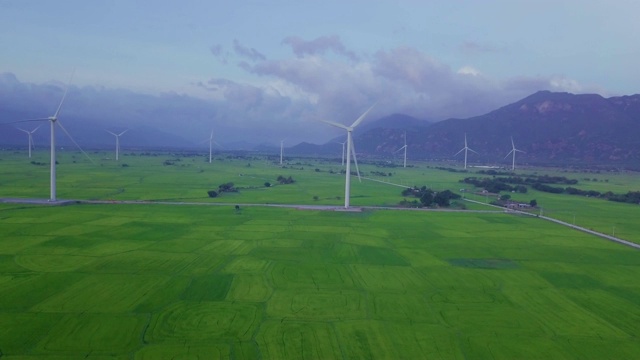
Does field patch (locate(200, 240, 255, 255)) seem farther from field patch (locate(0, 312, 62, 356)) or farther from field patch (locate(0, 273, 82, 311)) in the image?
field patch (locate(0, 312, 62, 356))

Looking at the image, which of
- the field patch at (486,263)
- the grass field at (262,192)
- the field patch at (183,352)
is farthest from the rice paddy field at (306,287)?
the grass field at (262,192)

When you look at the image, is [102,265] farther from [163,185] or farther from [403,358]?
[163,185]

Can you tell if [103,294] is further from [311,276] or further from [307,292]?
[311,276]

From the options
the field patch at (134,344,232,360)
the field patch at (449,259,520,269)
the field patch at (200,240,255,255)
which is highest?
the field patch at (449,259,520,269)

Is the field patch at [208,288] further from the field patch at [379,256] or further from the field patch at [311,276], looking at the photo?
the field patch at [379,256]

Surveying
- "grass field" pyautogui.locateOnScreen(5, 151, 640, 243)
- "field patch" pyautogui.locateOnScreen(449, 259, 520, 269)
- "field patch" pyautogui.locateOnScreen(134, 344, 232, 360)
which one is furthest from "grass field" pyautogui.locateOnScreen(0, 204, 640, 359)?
"grass field" pyautogui.locateOnScreen(5, 151, 640, 243)

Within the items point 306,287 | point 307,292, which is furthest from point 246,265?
point 307,292
